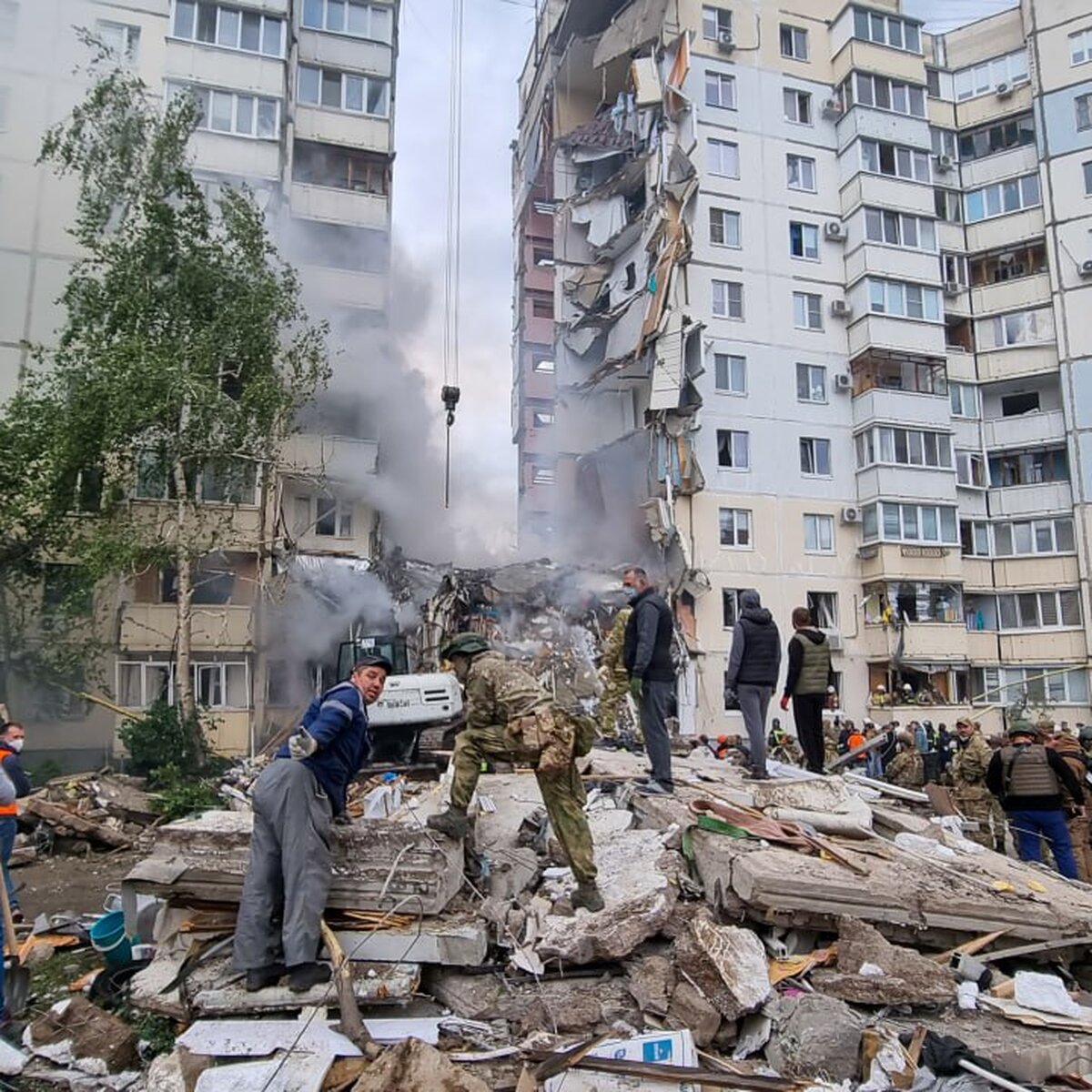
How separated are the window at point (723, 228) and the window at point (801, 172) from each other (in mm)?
2836

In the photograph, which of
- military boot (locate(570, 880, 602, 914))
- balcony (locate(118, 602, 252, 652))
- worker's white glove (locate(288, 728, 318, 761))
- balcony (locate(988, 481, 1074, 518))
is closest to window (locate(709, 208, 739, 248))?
balcony (locate(988, 481, 1074, 518))

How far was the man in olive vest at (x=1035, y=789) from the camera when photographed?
6.61 m

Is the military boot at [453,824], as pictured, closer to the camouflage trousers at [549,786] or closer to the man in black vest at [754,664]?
the camouflage trousers at [549,786]

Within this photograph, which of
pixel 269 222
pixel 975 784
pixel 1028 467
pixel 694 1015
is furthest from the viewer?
pixel 1028 467

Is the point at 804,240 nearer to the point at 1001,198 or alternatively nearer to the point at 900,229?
the point at 900,229

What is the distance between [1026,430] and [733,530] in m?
11.8

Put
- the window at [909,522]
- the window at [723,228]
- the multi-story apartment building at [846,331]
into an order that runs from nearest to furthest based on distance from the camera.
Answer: the multi-story apartment building at [846,331]
the window at [909,522]
the window at [723,228]

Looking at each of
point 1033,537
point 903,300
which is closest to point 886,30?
point 903,300

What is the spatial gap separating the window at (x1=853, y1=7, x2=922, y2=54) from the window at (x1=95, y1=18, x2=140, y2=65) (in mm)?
22581

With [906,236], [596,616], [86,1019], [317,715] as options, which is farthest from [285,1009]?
[906,236]

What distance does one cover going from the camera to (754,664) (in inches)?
282

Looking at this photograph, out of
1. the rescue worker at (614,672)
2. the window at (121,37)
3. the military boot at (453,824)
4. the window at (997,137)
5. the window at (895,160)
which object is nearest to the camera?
the military boot at (453,824)

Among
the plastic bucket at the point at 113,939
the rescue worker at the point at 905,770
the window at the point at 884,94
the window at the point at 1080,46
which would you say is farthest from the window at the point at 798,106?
the plastic bucket at the point at 113,939

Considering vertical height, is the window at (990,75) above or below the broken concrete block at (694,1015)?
above
